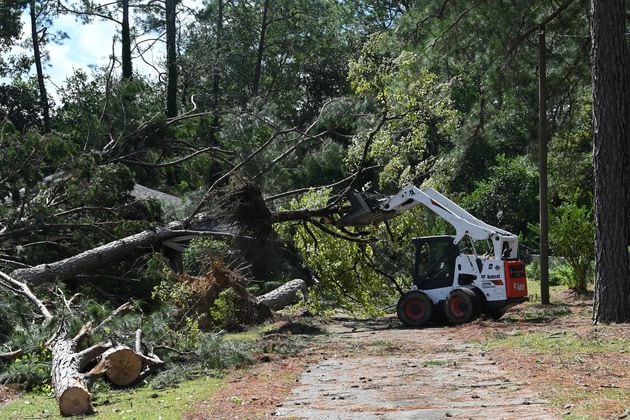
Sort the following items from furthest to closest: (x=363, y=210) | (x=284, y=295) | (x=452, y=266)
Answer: (x=284, y=295)
(x=452, y=266)
(x=363, y=210)

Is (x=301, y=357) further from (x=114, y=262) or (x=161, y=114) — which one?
(x=161, y=114)

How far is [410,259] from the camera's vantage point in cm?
1884

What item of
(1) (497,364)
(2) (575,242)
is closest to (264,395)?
(1) (497,364)

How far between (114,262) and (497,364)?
8447mm

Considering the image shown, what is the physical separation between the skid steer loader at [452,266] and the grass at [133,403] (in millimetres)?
6545

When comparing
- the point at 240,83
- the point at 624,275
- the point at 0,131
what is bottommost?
the point at 624,275

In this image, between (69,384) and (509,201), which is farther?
(509,201)

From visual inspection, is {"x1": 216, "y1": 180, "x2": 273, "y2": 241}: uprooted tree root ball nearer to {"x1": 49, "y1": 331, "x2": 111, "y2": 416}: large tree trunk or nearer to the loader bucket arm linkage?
the loader bucket arm linkage

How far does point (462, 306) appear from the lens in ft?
50.4

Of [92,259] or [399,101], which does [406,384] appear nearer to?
[92,259]

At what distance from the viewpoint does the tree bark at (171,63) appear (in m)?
33.8

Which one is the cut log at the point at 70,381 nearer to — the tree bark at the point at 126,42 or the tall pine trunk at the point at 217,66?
the tall pine trunk at the point at 217,66

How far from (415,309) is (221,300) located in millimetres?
3627

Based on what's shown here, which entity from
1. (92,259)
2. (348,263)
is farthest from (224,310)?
(348,263)
